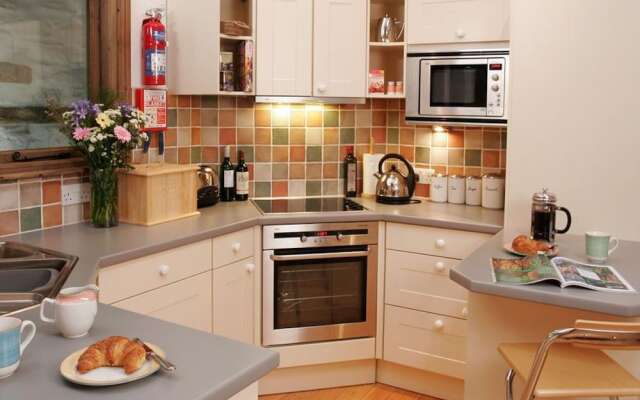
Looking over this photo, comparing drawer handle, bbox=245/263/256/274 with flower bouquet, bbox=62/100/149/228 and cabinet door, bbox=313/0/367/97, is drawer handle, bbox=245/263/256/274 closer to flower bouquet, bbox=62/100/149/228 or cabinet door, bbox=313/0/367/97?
flower bouquet, bbox=62/100/149/228

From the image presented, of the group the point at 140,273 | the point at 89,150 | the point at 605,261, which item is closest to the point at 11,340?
the point at 140,273

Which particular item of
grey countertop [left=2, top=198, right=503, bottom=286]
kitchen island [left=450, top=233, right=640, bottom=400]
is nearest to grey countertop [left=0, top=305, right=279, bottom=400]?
grey countertop [left=2, top=198, right=503, bottom=286]

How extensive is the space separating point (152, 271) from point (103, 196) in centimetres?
46

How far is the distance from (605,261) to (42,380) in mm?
1938

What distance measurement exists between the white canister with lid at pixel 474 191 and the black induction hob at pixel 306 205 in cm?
61

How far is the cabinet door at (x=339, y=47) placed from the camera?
3.62 metres

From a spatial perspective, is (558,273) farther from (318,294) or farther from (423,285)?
(318,294)

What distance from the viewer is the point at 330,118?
160 inches

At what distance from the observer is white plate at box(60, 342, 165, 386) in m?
1.31

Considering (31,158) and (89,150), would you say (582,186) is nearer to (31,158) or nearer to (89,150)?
(89,150)

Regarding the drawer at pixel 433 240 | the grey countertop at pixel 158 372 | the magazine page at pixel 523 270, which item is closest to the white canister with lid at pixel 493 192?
the drawer at pixel 433 240

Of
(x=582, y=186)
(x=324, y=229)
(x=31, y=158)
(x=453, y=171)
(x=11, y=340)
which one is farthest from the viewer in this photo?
(x=453, y=171)

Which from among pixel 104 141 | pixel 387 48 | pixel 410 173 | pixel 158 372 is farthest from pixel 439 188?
pixel 158 372

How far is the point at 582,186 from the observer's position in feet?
9.87
